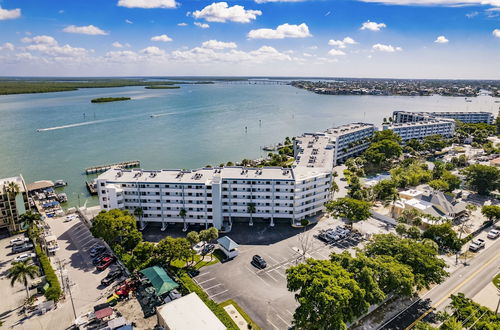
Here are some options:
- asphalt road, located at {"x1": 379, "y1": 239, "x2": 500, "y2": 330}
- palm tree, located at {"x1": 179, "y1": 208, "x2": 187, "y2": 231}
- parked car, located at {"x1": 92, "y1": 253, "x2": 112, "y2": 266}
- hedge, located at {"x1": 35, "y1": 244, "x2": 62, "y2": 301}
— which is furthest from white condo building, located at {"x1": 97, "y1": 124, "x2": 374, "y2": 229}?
asphalt road, located at {"x1": 379, "y1": 239, "x2": 500, "y2": 330}

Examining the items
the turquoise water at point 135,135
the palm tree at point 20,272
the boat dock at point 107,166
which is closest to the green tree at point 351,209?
the palm tree at point 20,272

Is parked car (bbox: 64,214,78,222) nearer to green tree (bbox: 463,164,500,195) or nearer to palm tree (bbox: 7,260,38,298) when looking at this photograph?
palm tree (bbox: 7,260,38,298)

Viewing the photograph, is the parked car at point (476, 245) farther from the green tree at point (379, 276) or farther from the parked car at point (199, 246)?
the parked car at point (199, 246)

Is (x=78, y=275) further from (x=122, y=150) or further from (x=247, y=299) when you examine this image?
(x=122, y=150)

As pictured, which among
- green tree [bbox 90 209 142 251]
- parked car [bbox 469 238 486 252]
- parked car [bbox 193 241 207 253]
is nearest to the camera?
green tree [bbox 90 209 142 251]

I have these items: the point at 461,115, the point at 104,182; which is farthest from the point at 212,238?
the point at 461,115

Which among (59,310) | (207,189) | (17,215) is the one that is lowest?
(59,310)
